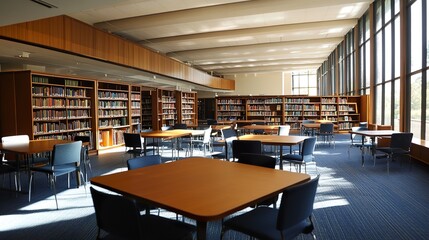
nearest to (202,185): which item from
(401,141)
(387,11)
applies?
(401,141)

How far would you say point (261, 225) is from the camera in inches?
76.2

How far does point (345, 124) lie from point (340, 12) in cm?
519

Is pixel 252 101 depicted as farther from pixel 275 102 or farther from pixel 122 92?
pixel 122 92

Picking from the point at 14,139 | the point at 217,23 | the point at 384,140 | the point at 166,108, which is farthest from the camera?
the point at 166,108

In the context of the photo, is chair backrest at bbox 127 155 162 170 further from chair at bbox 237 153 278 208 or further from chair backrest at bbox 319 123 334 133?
chair backrest at bbox 319 123 334 133

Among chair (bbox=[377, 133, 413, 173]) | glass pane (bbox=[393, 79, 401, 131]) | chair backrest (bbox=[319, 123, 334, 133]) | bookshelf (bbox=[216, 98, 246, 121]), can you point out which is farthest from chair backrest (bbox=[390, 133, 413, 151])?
bookshelf (bbox=[216, 98, 246, 121])

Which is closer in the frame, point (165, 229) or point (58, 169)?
point (165, 229)

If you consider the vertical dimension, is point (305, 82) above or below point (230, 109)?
above

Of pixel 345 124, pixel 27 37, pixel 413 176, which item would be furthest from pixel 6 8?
pixel 345 124

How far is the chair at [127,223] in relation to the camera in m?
1.59

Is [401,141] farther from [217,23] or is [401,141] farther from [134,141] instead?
[217,23]

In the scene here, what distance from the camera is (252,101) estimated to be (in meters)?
13.2

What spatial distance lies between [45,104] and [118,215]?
19.5ft

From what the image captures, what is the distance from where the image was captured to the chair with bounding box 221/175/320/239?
1698 millimetres
